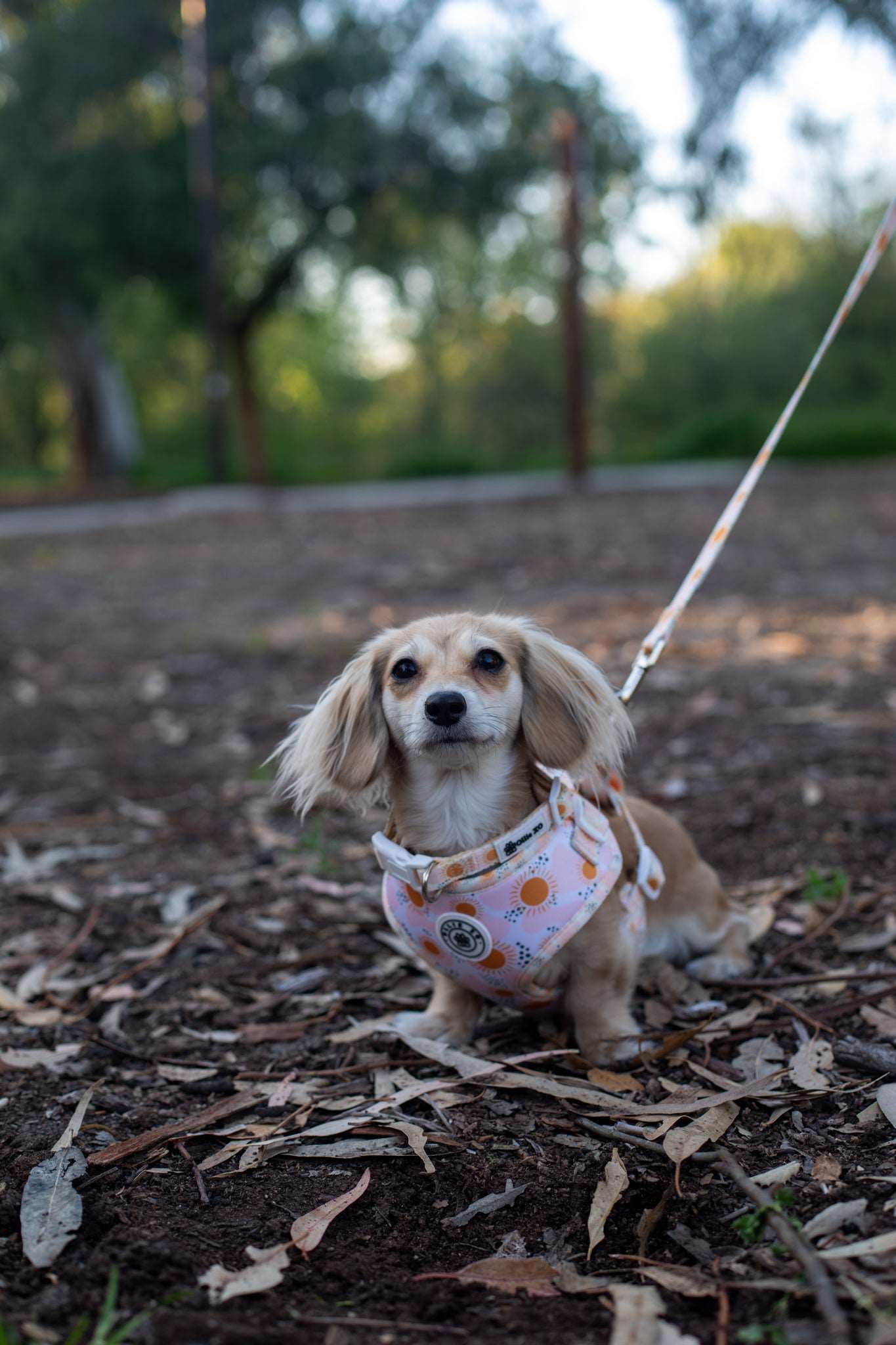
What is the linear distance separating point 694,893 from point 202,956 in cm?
143

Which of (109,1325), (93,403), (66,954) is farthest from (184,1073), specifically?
(93,403)

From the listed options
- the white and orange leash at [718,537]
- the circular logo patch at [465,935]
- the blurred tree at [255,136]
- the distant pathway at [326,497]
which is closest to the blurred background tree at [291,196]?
the blurred tree at [255,136]

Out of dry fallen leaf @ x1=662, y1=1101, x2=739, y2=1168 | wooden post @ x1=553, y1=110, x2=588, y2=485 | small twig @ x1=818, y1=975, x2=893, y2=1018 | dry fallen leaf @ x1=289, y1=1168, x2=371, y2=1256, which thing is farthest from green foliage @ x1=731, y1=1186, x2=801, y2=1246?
wooden post @ x1=553, y1=110, x2=588, y2=485

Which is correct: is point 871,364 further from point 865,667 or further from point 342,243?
point 865,667

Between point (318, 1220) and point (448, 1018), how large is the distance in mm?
786

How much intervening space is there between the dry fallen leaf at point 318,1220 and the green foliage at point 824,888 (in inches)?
65.5

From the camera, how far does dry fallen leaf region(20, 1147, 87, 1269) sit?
6.85ft

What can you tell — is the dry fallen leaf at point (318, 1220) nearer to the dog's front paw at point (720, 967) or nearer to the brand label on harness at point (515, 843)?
A: the brand label on harness at point (515, 843)

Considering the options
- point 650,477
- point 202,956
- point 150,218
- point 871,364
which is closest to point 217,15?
point 150,218

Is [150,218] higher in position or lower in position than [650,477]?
higher

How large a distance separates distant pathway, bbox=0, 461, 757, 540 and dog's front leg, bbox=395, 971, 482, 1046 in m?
13.8

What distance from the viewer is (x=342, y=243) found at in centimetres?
2414

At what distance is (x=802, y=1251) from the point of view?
1.90 meters

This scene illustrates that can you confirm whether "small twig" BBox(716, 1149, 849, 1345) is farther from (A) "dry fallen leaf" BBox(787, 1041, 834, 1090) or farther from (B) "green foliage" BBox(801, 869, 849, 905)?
(B) "green foliage" BBox(801, 869, 849, 905)
